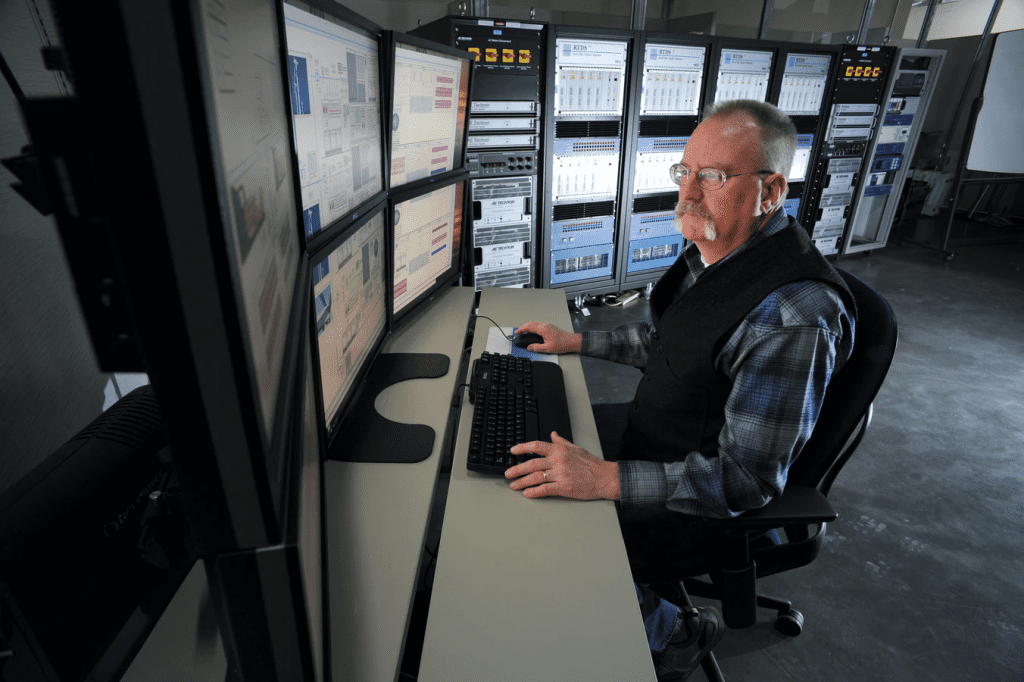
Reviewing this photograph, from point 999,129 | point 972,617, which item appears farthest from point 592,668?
point 999,129

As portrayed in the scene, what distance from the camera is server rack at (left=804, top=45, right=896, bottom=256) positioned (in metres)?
3.81

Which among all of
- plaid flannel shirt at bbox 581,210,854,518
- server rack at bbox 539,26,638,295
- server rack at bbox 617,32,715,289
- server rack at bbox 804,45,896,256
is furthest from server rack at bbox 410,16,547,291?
server rack at bbox 804,45,896,256

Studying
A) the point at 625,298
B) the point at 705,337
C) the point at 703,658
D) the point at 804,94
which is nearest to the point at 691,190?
the point at 705,337

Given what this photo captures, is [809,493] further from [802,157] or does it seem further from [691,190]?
[802,157]

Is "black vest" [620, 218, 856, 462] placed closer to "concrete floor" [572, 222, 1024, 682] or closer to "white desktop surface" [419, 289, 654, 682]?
"white desktop surface" [419, 289, 654, 682]

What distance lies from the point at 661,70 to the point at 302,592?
3444 mm

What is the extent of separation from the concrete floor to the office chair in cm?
53

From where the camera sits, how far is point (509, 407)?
1104 mm

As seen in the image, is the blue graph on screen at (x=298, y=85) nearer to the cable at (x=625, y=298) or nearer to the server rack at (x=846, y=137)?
the cable at (x=625, y=298)

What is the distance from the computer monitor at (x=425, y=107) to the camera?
1175 mm

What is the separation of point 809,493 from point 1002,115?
5.60m

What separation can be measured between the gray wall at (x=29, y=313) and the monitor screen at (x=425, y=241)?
2.15ft

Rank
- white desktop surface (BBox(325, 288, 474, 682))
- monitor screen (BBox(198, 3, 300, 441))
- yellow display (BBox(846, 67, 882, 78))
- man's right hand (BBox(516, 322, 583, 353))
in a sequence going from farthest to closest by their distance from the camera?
yellow display (BBox(846, 67, 882, 78)) < man's right hand (BBox(516, 322, 583, 353)) < white desktop surface (BBox(325, 288, 474, 682)) < monitor screen (BBox(198, 3, 300, 441))

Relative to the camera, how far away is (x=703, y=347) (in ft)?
3.30
